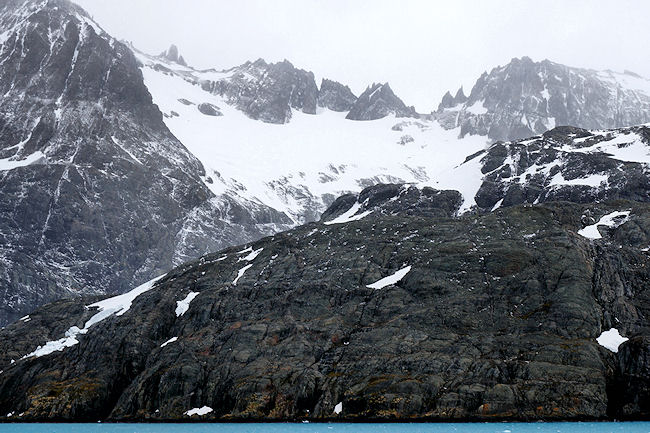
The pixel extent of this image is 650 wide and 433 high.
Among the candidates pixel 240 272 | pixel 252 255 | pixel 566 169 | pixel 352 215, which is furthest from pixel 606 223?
pixel 352 215

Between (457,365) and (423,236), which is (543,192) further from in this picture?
(457,365)

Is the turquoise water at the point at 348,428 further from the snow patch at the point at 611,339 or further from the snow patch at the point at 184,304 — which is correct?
the snow patch at the point at 184,304

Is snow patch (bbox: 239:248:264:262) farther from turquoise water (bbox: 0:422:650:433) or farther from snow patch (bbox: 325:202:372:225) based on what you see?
turquoise water (bbox: 0:422:650:433)

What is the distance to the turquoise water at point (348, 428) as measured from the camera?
61.3 m

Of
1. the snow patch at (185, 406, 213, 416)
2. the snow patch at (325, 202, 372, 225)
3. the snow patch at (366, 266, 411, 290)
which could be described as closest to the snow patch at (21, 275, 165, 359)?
the snow patch at (185, 406, 213, 416)

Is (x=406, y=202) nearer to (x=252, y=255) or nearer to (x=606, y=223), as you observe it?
(x=252, y=255)

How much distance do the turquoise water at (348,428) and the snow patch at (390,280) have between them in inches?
1185

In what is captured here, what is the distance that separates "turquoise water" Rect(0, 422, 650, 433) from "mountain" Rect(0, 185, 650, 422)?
4300 mm

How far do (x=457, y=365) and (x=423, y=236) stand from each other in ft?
128

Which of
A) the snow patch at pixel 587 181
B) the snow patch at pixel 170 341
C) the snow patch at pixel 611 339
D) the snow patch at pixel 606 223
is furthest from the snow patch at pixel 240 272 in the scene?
the snow patch at pixel 587 181

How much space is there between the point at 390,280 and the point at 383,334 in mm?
14848

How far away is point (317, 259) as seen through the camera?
114 m

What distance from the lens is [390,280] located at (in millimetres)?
101312

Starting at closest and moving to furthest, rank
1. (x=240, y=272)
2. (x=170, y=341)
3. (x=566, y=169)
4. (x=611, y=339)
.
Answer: (x=611, y=339), (x=170, y=341), (x=240, y=272), (x=566, y=169)
